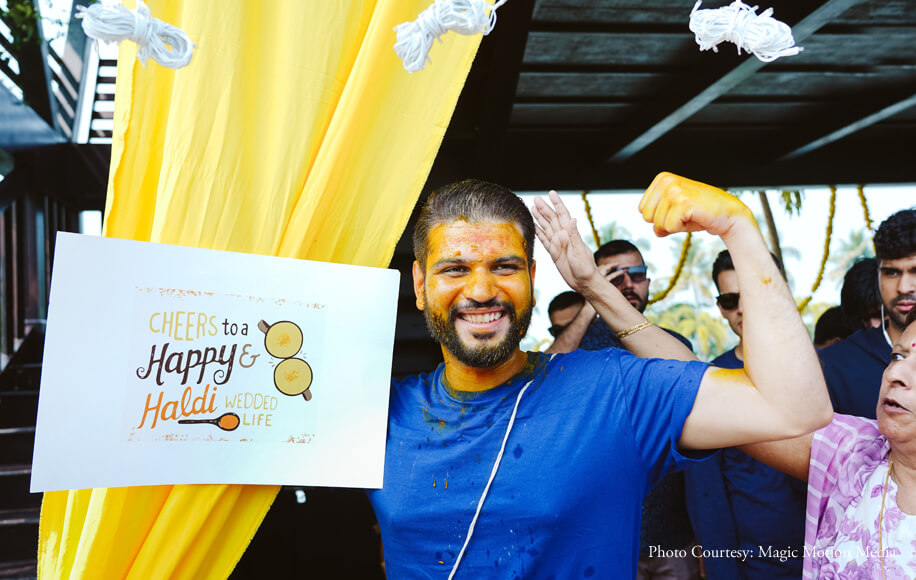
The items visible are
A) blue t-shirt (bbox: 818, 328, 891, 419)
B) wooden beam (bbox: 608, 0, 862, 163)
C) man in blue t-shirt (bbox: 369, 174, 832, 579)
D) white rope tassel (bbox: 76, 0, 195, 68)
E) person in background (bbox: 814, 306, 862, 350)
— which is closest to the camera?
white rope tassel (bbox: 76, 0, 195, 68)

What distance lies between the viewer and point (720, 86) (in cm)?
326

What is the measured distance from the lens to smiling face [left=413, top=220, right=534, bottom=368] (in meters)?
1.38

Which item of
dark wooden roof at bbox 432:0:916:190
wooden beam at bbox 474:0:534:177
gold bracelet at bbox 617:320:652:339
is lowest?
gold bracelet at bbox 617:320:652:339

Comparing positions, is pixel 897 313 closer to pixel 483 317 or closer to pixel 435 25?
pixel 483 317

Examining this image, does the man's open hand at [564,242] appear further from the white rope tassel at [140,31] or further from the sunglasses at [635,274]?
the sunglasses at [635,274]

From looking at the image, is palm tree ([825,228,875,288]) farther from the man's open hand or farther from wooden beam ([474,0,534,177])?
the man's open hand

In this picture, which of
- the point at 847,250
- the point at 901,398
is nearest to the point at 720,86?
the point at 901,398

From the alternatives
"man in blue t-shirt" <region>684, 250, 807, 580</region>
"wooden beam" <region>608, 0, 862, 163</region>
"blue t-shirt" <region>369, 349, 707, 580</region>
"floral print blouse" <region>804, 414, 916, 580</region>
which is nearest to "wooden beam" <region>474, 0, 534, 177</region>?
"wooden beam" <region>608, 0, 862, 163</region>

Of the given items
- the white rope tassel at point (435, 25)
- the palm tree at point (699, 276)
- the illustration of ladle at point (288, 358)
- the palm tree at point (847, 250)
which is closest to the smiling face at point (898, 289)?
the white rope tassel at point (435, 25)

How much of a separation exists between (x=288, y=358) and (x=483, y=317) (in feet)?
1.30

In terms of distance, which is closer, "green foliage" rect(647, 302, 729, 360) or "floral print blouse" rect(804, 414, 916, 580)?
"floral print blouse" rect(804, 414, 916, 580)

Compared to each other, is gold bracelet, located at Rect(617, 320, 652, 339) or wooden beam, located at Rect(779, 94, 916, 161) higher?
wooden beam, located at Rect(779, 94, 916, 161)

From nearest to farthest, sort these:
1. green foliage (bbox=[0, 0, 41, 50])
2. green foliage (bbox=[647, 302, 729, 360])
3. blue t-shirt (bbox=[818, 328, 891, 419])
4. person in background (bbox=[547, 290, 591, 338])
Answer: blue t-shirt (bbox=[818, 328, 891, 419]) < person in background (bbox=[547, 290, 591, 338]) < green foliage (bbox=[0, 0, 41, 50]) < green foliage (bbox=[647, 302, 729, 360])

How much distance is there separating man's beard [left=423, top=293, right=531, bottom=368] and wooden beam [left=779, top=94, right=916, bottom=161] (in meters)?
3.53
